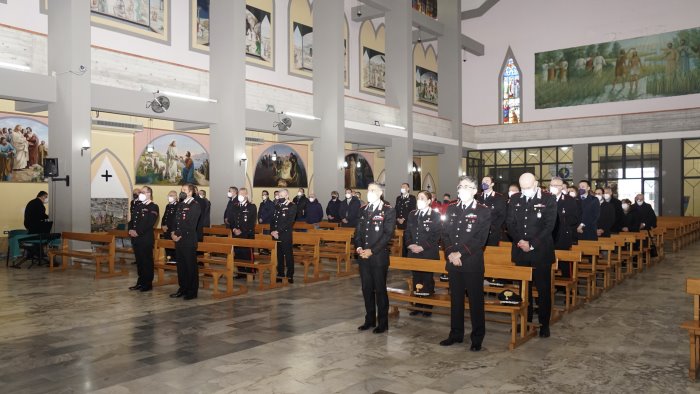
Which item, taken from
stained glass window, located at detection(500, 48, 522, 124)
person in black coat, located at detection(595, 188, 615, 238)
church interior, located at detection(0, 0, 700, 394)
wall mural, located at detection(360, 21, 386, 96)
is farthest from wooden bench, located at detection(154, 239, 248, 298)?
stained glass window, located at detection(500, 48, 522, 124)

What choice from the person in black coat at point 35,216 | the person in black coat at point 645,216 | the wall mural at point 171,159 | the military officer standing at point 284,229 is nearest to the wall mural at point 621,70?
the person in black coat at point 645,216

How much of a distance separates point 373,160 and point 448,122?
14.1 ft

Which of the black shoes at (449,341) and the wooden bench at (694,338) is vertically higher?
the wooden bench at (694,338)

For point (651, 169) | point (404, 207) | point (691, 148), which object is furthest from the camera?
point (651, 169)

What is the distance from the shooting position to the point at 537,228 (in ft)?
21.0

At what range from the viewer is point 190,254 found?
880 cm

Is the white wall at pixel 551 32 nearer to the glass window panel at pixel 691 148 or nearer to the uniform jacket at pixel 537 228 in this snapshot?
the glass window panel at pixel 691 148

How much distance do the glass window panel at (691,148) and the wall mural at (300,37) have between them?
15.6 meters

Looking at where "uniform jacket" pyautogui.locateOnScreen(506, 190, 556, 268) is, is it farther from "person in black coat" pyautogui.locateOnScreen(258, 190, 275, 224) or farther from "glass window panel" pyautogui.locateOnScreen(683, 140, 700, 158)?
"glass window panel" pyautogui.locateOnScreen(683, 140, 700, 158)

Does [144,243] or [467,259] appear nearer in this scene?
[467,259]

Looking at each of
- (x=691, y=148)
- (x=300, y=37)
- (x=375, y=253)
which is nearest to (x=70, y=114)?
(x=375, y=253)

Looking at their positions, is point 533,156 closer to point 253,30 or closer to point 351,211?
point 253,30

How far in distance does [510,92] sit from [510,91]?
5 cm

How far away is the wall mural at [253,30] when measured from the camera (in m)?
20.4
